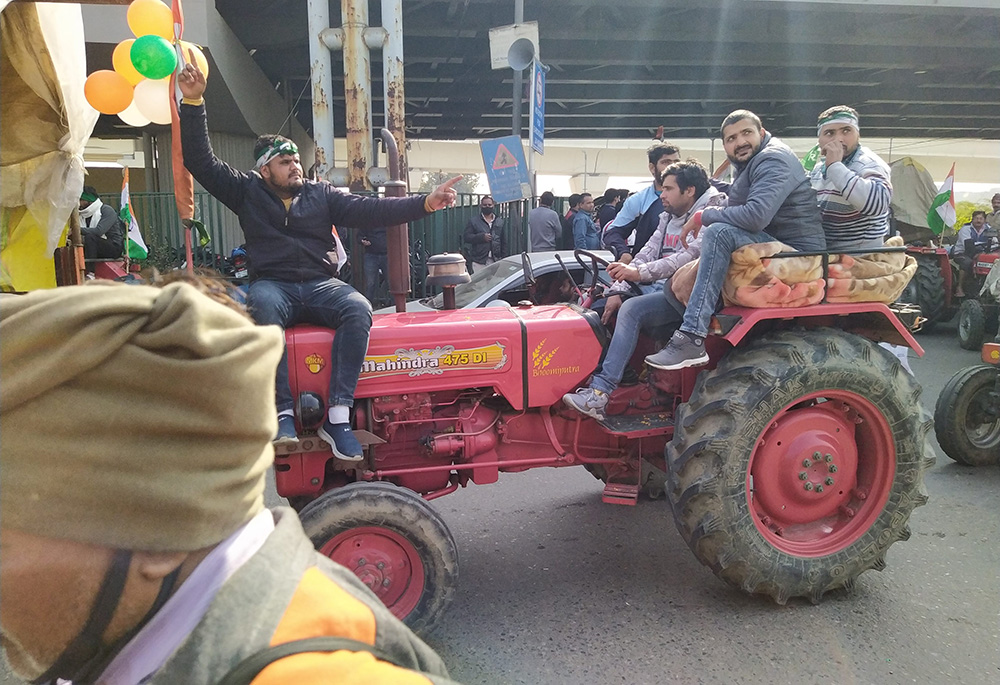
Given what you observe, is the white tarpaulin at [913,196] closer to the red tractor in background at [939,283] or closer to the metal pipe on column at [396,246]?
the red tractor in background at [939,283]

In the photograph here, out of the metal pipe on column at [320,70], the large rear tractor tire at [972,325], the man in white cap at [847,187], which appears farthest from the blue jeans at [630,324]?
the large rear tractor tire at [972,325]

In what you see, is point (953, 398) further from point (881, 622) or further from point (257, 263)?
point (257, 263)

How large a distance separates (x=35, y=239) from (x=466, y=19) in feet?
33.0

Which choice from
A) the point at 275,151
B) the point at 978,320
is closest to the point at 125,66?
the point at 275,151

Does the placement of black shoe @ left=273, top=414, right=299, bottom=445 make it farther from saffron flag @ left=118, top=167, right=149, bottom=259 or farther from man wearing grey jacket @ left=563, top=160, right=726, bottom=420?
saffron flag @ left=118, top=167, right=149, bottom=259

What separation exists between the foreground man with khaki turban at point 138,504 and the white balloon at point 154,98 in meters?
3.84

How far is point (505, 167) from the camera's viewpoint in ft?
26.9

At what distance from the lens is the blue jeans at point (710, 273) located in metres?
3.38

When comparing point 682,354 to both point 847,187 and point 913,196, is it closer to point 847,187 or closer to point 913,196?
point 847,187

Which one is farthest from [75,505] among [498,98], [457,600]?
[498,98]

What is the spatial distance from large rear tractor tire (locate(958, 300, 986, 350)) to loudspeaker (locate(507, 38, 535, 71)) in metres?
7.35

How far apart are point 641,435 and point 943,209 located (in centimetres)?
1254

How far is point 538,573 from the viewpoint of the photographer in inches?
150

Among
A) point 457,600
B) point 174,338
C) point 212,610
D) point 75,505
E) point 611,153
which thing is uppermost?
point 611,153
